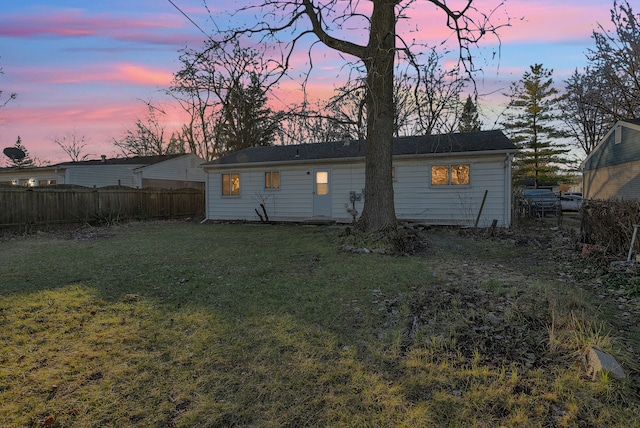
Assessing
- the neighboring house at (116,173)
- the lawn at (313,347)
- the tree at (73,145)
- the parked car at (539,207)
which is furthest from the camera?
the tree at (73,145)

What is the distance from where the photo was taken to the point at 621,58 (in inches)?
671

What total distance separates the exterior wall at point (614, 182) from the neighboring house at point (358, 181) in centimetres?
654

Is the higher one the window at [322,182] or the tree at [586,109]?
the tree at [586,109]

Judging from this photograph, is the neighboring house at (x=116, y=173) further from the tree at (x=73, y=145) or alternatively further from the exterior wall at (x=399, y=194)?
the tree at (x=73, y=145)

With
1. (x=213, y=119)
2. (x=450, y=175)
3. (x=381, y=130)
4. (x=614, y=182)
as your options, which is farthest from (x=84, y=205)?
(x=614, y=182)

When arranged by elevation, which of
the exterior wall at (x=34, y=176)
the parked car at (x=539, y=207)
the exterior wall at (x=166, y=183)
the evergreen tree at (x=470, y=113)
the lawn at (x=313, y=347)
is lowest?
the lawn at (x=313, y=347)

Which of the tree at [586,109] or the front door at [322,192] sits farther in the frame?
the tree at [586,109]

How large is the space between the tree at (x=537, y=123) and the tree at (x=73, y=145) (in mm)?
45067

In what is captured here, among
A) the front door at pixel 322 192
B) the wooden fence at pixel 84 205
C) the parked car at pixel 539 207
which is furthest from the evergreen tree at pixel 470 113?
the wooden fence at pixel 84 205

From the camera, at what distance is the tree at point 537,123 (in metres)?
33.2

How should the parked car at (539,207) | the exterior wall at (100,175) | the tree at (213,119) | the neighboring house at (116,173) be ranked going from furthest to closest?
the exterior wall at (100,175) → the neighboring house at (116,173) → the tree at (213,119) → the parked car at (539,207)

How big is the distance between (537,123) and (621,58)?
17862mm

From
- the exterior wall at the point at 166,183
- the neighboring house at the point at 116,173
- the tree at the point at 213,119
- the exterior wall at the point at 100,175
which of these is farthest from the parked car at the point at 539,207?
the exterior wall at the point at 100,175

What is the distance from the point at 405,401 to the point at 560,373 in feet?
4.01
